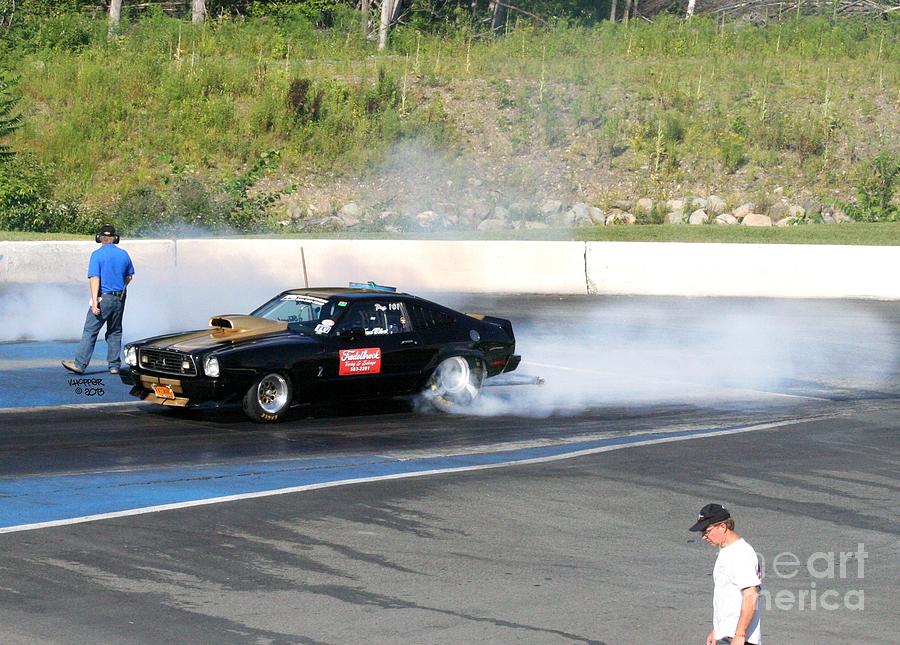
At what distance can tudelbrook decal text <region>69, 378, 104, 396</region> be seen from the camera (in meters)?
13.9

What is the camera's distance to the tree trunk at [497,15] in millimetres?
51250

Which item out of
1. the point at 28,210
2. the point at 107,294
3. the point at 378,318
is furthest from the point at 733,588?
the point at 28,210

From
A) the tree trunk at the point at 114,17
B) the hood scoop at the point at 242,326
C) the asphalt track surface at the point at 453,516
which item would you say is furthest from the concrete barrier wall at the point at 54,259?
the tree trunk at the point at 114,17

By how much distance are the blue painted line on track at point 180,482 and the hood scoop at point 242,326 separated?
2172 millimetres

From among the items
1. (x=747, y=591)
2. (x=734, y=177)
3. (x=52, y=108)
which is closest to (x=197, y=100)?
(x=52, y=108)

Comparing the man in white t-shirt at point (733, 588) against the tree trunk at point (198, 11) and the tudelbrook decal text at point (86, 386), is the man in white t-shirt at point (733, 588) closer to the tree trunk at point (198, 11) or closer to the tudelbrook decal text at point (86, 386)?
the tudelbrook decal text at point (86, 386)

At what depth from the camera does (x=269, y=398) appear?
12586 mm

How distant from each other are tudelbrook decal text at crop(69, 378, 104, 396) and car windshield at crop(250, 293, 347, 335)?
196 cm

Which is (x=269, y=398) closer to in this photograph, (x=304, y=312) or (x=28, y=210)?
(x=304, y=312)

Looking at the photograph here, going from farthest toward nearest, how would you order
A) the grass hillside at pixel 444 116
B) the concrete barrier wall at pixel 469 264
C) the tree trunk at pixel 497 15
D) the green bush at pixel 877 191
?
the tree trunk at pixel 497 15 < the grass hillside at pixel 444 116 < the green bush at pixel 877 191 < the concrete barrier wall at pixel 469 264

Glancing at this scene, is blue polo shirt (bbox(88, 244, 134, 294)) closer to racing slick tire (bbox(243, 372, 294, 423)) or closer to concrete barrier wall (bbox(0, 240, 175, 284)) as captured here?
racing slick tire (bbox(243, 372, 294, 423))

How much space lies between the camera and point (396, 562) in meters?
7.97

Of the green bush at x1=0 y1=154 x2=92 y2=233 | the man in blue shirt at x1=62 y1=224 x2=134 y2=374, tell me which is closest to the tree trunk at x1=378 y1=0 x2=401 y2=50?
the green bush at x1=0 y1=154 x2=92 y2=233

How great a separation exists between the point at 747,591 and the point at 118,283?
10.5 metres
